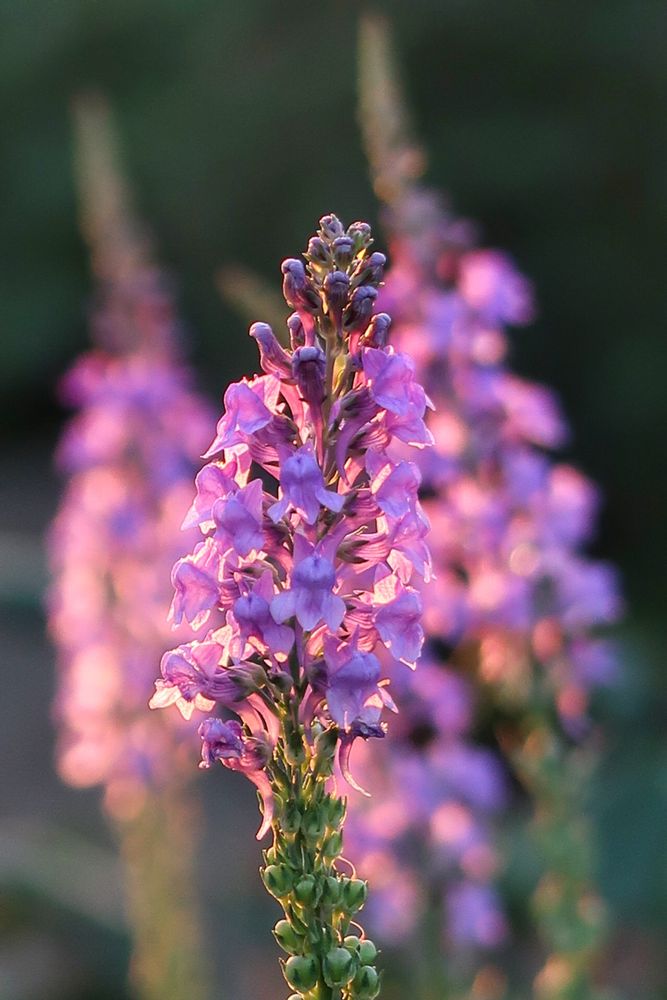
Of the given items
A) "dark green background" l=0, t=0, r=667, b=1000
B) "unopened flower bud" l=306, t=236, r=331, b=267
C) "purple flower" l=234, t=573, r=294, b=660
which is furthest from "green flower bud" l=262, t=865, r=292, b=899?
"dark green background" l=0, t=0, r=667, b=1000

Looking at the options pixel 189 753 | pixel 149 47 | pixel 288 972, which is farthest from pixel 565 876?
pixel 149 47

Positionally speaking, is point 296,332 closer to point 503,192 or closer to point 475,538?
point 475,538

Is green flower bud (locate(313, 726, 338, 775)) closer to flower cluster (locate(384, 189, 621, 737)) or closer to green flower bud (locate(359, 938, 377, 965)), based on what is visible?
green flower bud (locate(359, 938, 377, 965))

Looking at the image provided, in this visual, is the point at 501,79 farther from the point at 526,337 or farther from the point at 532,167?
the point at 526,337

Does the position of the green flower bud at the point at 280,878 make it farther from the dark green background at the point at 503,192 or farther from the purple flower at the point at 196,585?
the dark green background at the point at 503,192

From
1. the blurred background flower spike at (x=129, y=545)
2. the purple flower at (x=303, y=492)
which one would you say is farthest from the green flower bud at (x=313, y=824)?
the blurred background flower spike at (x=129, y=545)

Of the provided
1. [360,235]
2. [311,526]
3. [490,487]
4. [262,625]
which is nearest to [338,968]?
[262,625]
